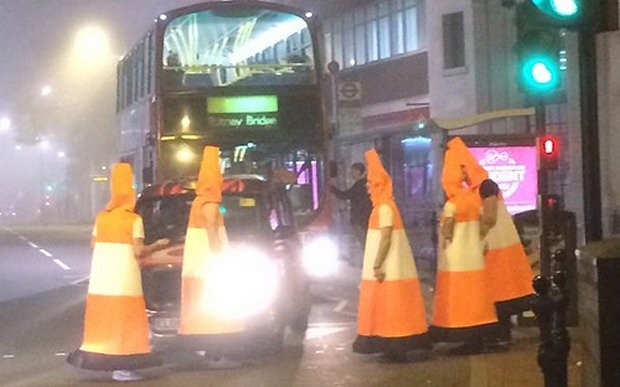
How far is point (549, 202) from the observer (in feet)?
41.4

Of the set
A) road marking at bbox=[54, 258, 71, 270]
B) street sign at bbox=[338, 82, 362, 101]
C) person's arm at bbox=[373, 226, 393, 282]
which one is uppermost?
street sign at bbox=[338, 82, 362, 101]

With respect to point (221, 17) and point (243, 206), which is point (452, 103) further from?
point (243, 206)

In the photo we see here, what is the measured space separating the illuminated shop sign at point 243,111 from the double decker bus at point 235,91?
0.05 ft

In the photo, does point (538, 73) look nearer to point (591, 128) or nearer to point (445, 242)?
point (445, 242)

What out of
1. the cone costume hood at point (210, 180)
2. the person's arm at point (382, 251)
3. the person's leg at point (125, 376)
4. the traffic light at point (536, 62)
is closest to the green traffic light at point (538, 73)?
the traffic light at point (536, 62)

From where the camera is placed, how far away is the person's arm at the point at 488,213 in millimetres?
12336

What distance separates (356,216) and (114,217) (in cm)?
982

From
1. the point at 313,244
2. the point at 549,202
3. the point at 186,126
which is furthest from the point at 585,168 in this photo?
the point at 313,244

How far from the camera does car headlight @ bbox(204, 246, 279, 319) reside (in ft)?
38.9

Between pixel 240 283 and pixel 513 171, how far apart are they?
925 cm

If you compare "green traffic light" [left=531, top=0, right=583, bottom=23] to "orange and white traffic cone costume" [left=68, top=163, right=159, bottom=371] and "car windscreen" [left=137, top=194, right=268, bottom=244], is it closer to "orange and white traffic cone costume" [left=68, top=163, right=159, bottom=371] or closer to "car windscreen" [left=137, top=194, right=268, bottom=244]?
"orange and white traffic cone costume" [left=68, top=163, right=159, bottom=371]

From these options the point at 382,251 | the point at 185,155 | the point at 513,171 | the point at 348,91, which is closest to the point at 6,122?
the point at 348,91

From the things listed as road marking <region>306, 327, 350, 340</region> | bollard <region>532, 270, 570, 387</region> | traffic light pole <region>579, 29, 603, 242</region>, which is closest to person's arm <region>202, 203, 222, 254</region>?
road marking <region>306, 327, 350, 340</region>

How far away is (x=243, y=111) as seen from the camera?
20.1 metres
